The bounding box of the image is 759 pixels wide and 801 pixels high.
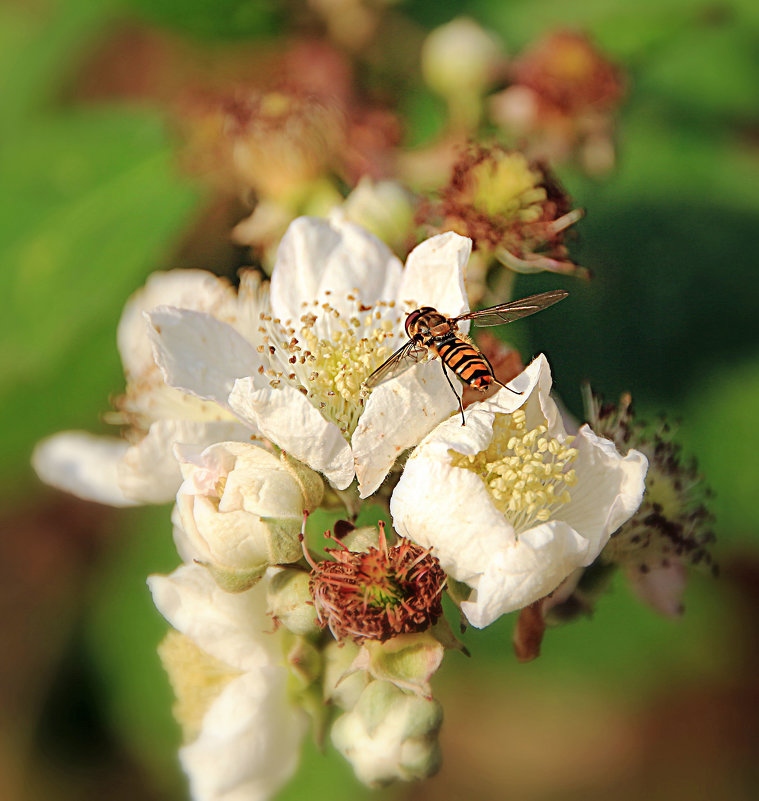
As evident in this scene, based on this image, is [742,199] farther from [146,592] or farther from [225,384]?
[146,592]

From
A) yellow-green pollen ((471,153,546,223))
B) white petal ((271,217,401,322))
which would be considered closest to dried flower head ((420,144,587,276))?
yellow-green pollen ((471,153,546,223))

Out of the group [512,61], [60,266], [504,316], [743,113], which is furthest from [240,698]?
[743,113]

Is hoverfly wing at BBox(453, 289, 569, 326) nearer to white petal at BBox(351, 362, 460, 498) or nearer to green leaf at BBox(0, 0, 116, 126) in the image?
white petal at BBox(351, 362, 460, 498)

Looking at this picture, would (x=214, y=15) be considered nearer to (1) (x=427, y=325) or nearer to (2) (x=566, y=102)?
(2) (x=566, y=102)

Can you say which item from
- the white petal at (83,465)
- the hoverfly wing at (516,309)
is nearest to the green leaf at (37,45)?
the white petal at (83,465)

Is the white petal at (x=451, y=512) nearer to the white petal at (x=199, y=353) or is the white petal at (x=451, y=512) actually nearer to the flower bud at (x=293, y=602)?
the flower bud at (x=293, y=602)

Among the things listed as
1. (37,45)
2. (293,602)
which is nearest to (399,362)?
(293,602)
